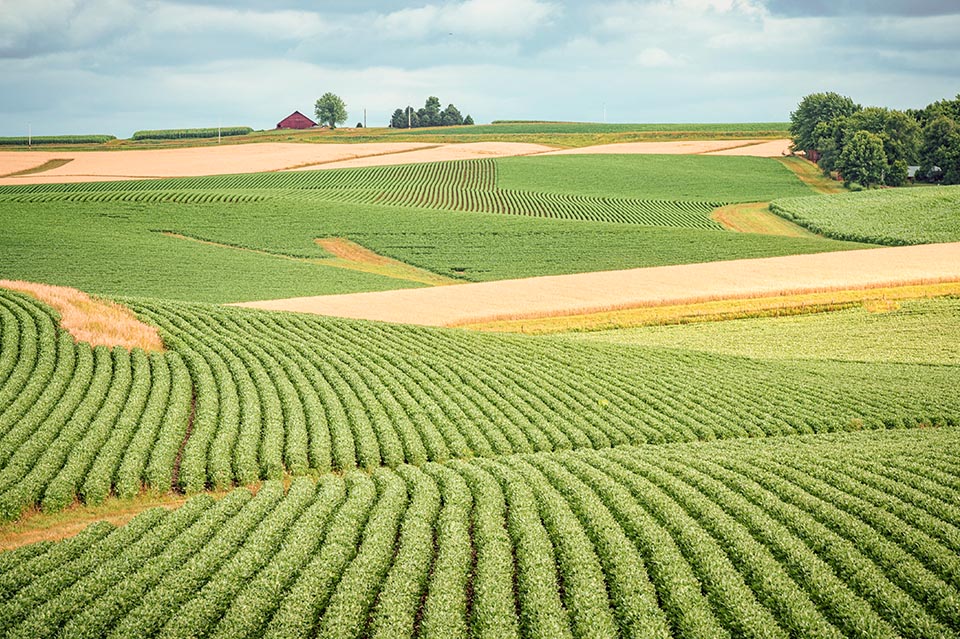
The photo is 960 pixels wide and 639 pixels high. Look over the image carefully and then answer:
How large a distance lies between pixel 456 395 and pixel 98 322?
42.2ft

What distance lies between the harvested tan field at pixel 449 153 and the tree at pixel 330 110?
60.9 meters

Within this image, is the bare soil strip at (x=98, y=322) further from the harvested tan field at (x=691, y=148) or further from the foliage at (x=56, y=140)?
the foliage at (x=56, y=140)

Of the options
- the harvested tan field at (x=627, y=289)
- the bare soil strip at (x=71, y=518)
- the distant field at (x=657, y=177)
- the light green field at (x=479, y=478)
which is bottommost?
the bare soil strip at (x=71, y=518)

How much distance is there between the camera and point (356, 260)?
54250mm

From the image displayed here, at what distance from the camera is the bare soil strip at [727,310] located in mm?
36594

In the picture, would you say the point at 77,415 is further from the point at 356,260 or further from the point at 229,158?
the point at 229,158

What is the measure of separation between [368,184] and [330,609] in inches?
3008

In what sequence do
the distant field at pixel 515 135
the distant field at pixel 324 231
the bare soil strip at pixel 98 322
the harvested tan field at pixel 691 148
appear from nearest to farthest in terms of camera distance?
the bare soil strip at pixel 98 322
the distant field at pixel 324 231
the harvested tan field at pixel 691 148
the distant field at pixel 515 135

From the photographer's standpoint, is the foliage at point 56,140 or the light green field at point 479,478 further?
the foliage at point 56,140

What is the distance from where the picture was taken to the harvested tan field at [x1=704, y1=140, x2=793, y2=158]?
111500 mm

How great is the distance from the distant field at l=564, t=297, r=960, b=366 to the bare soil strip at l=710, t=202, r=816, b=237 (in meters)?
27.6

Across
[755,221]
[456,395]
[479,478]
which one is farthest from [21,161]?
[479,478]

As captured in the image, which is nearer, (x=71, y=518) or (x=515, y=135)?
(x=71, y=518)

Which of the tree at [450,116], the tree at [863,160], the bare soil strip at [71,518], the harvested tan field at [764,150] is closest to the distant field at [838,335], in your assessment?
the bare soil strip at [71,518]
